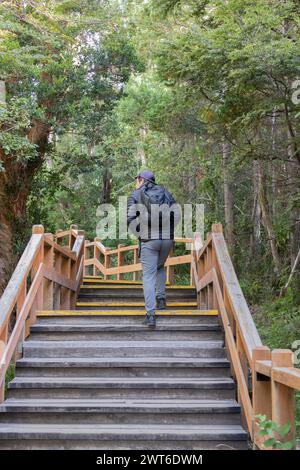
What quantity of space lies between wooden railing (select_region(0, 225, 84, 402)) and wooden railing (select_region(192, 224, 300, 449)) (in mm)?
1925

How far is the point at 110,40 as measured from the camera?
1280 centimetres

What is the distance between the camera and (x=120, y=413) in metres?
4.98

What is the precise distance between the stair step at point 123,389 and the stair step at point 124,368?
0.88 ft

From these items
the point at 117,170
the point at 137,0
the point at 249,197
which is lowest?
the point at 249,197

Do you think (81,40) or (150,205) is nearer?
(150,205)

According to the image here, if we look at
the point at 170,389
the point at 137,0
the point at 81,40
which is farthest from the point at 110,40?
the point at 170,389

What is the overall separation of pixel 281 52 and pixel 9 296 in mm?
3804

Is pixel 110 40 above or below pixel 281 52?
above

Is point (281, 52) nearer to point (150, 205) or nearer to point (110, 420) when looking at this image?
point (150, 205)

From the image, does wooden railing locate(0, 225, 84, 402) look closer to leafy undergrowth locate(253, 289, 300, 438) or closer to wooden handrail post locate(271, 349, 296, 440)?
wooden handrail post locate(271, 349, 296, 440)

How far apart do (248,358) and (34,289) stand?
2652 millimetres

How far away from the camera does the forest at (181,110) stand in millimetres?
7043

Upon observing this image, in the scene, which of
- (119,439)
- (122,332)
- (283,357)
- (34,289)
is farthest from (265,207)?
(283,357)
